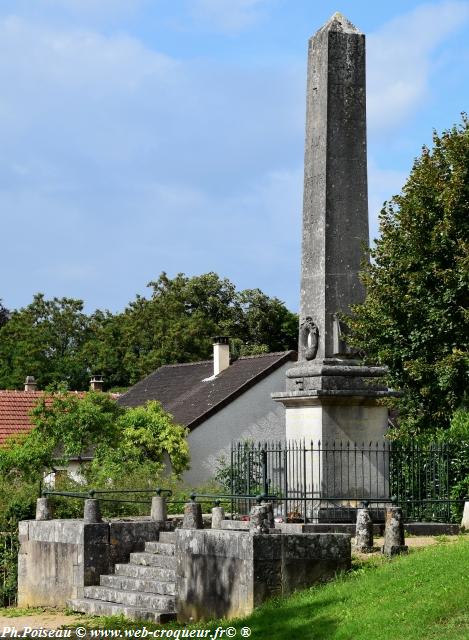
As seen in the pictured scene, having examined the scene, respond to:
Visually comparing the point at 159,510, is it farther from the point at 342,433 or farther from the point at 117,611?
the point at 342,433

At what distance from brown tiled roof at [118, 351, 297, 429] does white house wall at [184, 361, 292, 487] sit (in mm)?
265

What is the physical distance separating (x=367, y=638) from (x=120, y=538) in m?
7.85

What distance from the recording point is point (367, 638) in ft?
39.8

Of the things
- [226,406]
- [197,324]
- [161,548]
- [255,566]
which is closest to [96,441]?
[226,406]

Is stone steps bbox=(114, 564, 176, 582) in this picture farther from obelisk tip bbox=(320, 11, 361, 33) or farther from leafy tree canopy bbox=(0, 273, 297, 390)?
leafy tree canopy bbox=(0, 273, 297, 390)

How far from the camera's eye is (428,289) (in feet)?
94.3

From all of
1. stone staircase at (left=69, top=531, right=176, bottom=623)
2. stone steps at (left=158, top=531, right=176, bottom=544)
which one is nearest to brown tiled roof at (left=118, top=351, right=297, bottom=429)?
stone steps at (left=158, top=531, right=176, bottom=544)

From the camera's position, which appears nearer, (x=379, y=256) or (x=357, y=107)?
(x=357, y=107)

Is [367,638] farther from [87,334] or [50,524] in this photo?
[87,334]

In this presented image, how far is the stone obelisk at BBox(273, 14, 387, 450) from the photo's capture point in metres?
18.6

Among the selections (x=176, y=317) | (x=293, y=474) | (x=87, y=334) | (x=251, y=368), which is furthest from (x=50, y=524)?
(x=87, y=334)

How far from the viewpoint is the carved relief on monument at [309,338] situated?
18.8 meters

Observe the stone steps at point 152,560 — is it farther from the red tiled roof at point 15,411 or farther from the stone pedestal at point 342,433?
the red tiled roof at point 15,411

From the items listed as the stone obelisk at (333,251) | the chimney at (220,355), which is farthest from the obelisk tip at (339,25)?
the chimney at (220,355)
